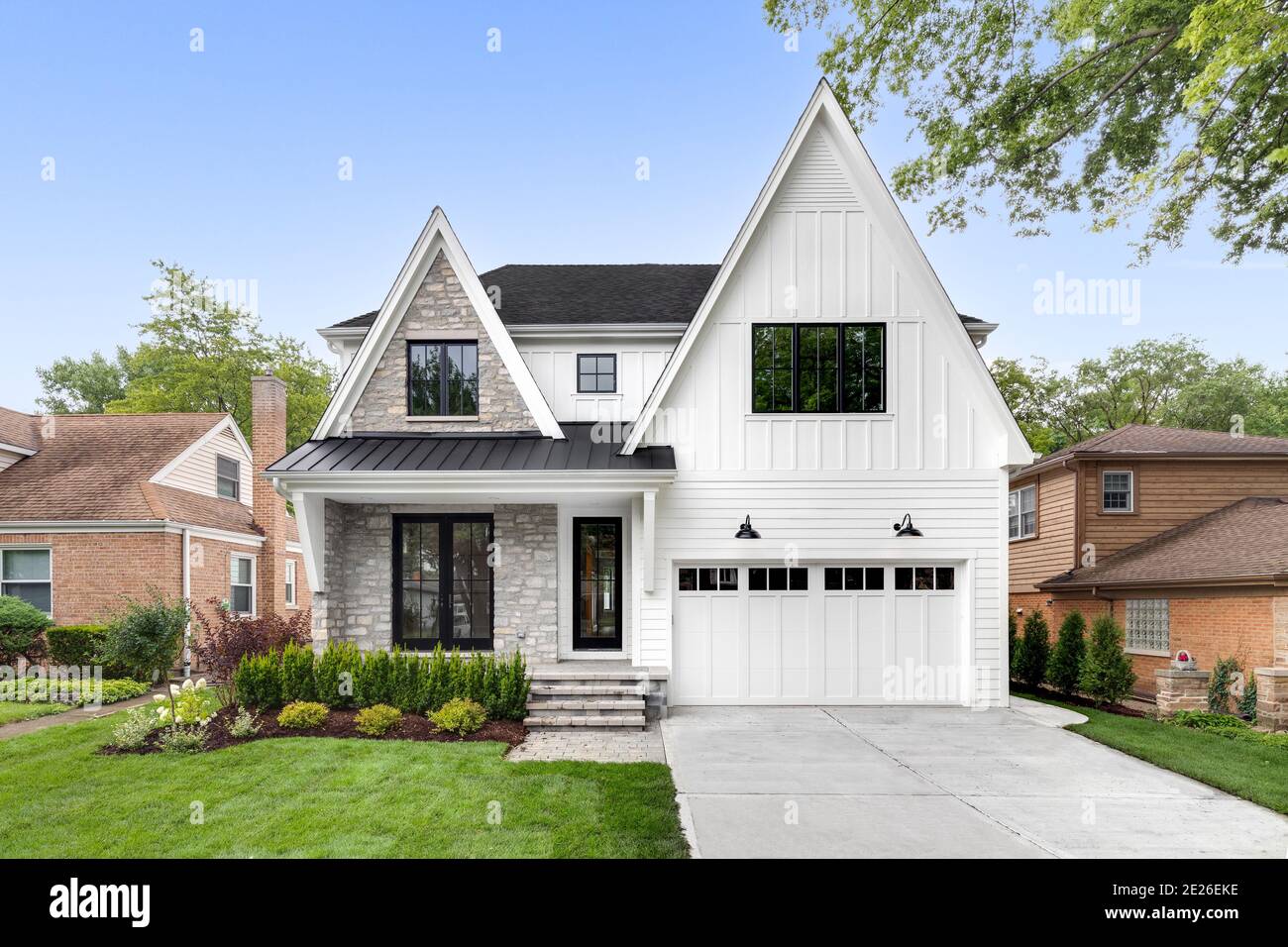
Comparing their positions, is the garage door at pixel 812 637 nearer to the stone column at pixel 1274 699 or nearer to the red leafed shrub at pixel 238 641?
the stone column at pixel 1274 699

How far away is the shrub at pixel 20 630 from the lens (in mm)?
13328

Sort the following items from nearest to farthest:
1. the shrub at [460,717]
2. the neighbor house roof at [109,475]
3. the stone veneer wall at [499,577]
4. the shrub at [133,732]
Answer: the shrub at [133,732] < the shrub at [460,717] < the stone veneer wall at [499,577] < the neighbor house roof at [109,475]

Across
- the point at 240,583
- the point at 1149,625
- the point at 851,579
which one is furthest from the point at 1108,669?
the point at 240,583

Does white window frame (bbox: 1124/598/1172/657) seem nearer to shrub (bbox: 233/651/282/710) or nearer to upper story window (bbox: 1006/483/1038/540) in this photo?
upper story window (bbox: 1006/483/1038/540)

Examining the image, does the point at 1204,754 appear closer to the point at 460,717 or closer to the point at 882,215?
the point at 882,215

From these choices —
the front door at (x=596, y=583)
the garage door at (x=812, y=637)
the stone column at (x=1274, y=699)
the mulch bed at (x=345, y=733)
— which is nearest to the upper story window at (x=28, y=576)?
the mulch bed at (x=345, y=733)

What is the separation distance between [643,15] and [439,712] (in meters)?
15.6

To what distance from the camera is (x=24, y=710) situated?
34.1 ft

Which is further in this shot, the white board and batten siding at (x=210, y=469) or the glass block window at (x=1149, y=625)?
the white board and batten siding at (x=210, y=469)

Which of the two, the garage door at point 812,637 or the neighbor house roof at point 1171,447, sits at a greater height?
the neighbor house roof at point 1171,447

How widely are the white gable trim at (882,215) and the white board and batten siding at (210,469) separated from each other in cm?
1294

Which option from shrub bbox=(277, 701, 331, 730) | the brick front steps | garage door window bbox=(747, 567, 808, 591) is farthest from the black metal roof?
shrub bbox=(277, 701, 331, 730)

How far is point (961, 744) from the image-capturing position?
8406mm

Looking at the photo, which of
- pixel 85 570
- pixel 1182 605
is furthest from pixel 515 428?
pixel 1182 605
